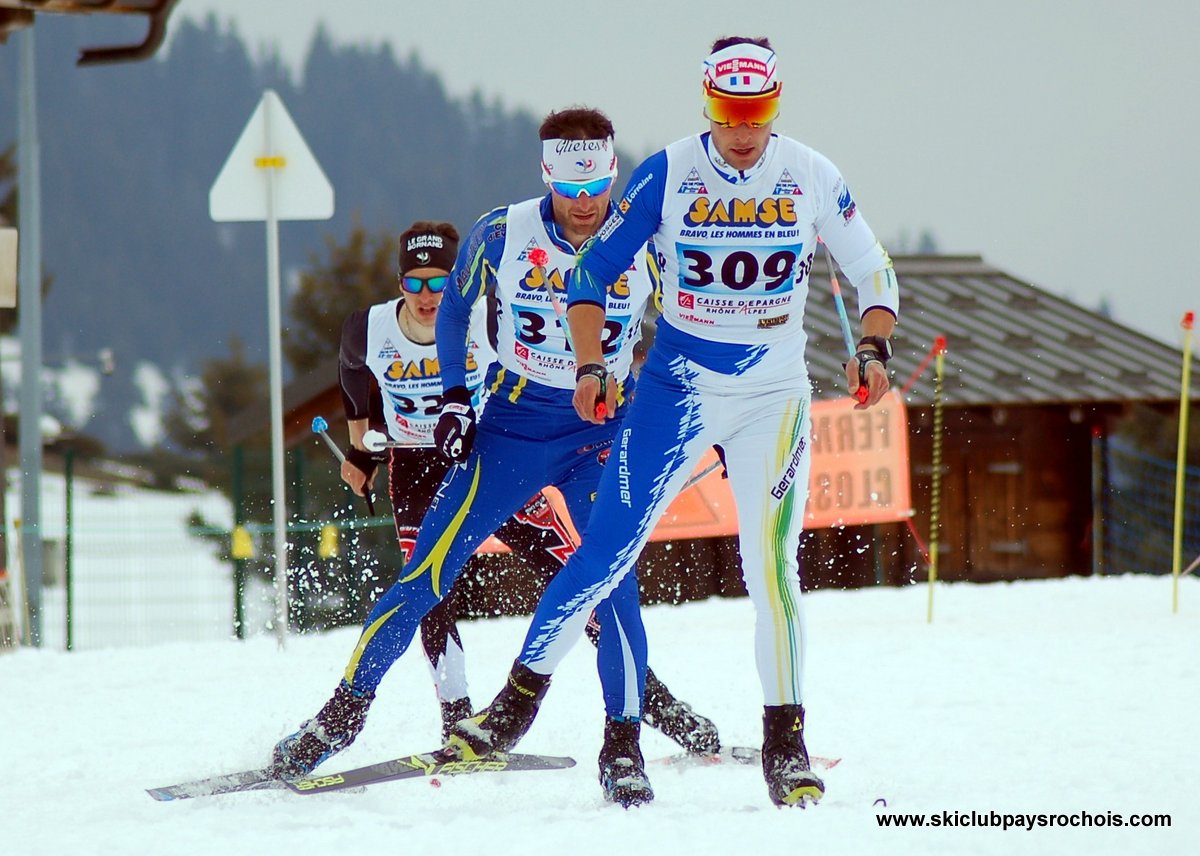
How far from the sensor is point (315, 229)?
113500 mm

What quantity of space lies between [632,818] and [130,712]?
3625mm

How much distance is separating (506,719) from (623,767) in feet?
1.26

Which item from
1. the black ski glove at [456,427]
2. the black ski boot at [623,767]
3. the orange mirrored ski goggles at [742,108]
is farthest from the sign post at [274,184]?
the orange mirrored ski goggles at [742,108]

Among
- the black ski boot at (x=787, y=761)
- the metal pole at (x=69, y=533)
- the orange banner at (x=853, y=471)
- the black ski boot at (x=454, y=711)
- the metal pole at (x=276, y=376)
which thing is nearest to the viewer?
the black ski boot at (x=787, y=761)

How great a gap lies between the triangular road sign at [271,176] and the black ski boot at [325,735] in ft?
15.5

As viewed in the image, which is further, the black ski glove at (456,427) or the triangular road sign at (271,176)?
the triangular road sign at (271,176)

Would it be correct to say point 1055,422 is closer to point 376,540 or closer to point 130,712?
point 376,540

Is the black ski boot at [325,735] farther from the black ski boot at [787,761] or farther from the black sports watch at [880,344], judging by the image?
the black sports watch at [880,344]

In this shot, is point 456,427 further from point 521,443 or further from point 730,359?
point 730,359

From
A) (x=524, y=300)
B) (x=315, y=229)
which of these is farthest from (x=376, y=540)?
(x=315, y=229)

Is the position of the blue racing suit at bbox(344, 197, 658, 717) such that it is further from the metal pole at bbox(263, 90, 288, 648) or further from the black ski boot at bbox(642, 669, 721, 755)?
the metal pole at bbox(263, 90, 288, 648)

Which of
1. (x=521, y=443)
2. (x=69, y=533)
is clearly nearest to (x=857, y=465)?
(x=69, y=533)

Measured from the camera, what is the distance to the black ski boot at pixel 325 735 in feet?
16.3

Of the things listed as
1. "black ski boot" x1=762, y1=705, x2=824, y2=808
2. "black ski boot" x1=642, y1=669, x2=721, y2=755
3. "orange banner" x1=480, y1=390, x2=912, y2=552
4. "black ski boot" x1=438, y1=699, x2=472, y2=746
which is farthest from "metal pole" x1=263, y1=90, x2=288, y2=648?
"black ski boot" x1=762, y1=705, x2=824, y2=808
